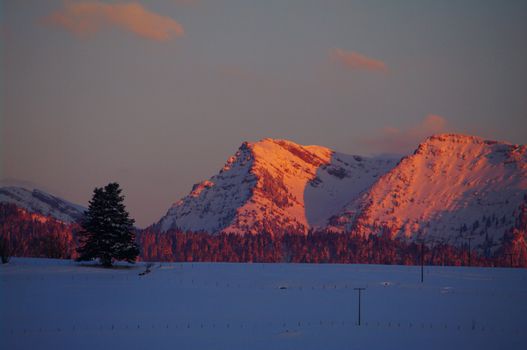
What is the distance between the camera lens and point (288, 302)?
70.9m

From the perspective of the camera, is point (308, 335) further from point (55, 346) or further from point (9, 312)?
point (9, 312)

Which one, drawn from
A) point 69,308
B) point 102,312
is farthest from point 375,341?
point 69,308

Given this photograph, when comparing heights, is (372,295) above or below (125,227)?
below

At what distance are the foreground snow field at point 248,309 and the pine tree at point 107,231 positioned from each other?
2688mm

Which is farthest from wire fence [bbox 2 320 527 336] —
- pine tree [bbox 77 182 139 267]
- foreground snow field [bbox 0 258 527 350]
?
pine tree [bbox 77 182 139 267]

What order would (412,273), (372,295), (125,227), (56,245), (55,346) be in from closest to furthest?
(55,346)
(372,295)
(125,227)
(412,273)
(56,245)

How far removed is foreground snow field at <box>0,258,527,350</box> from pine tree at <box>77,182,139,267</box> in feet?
8.82

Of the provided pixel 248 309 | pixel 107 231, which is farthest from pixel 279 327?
pixel 107 231

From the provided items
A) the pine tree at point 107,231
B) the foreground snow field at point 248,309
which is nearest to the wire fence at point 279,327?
the foreground snow field at point 248,309

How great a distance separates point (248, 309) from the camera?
66125 mm

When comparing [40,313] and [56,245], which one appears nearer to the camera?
[40,313]

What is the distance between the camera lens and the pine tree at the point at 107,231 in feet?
319

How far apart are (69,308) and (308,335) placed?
25.6m

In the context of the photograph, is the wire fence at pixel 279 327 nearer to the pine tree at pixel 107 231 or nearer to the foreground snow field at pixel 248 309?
the foreground snow field at pixel 248 309
